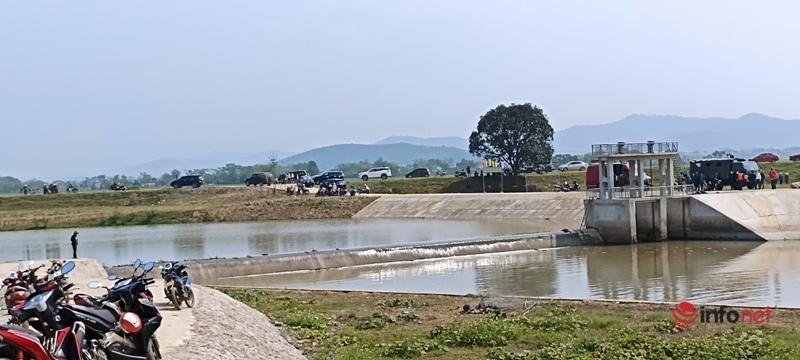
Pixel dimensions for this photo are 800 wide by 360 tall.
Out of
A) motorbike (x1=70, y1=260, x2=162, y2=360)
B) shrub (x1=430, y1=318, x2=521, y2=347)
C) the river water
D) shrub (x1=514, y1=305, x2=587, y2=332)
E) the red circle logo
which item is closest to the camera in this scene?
motorbike (x1=70, y1=260, x2=162, y2=360)

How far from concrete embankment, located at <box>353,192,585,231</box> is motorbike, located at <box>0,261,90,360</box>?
136ft

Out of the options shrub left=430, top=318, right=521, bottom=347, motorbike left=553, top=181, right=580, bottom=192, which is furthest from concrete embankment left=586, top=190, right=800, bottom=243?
shrub left=430, top=318, right=521, bottom=347

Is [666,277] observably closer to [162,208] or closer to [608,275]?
[608,275]

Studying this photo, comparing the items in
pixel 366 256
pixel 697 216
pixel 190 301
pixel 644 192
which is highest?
pixel 644 192

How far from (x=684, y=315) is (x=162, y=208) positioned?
193 feet

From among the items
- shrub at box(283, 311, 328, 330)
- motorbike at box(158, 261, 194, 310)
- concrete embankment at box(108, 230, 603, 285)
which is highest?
motorbike at box(158, 261, 194, 310)

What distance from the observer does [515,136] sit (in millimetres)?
85562

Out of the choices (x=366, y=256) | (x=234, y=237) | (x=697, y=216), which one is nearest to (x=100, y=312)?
(x=366, y=256)

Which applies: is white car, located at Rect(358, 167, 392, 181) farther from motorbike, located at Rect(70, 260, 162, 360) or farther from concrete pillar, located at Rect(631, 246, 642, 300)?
motorbike, located at Rect(70, 260, 162, 360)

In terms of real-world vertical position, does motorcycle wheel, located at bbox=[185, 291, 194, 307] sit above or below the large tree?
below

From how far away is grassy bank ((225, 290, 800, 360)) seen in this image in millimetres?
13320

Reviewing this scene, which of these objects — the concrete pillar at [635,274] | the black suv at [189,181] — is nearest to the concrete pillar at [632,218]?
the concrete pillar at [635,274]

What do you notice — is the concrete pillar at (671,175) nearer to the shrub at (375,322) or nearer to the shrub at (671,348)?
the shrub at (375,322)

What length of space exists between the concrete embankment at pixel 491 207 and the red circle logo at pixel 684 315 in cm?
3172
